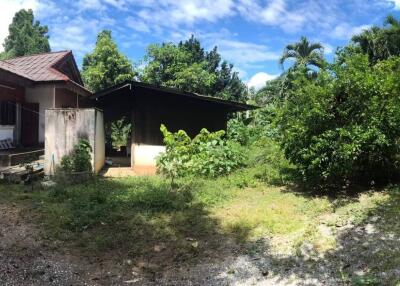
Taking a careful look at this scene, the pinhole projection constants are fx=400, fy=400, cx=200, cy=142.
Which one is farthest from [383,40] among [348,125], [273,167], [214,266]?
[214,266]

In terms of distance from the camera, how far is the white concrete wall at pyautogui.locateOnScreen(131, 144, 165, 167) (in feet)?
44.6

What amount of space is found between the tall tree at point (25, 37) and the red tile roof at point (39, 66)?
32.8 metres

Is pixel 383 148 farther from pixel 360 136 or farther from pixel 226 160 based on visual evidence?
pixel 226 160

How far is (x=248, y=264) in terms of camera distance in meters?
6.24

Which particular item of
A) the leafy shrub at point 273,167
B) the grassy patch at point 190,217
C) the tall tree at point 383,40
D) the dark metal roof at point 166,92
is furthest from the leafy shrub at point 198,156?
the tall tree at point 383,40

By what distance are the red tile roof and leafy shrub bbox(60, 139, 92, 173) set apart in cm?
418

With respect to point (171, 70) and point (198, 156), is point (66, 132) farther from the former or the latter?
point (171, 70)

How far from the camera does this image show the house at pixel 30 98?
559 inches

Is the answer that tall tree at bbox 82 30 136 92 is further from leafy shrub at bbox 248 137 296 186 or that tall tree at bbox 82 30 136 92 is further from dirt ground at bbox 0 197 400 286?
dirt ground at bbox 0 197 400 286

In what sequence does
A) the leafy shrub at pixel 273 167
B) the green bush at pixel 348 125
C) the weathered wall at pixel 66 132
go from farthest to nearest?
the weathered wall at pixel 66 132
the leafy shrub at pixel 273 167
the green bush at pixel 348 125

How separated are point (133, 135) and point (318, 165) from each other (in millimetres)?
6755

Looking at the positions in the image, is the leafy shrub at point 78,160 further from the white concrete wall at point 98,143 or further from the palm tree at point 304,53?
the palm tree at point 304,53

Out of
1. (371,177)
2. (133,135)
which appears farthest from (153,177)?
(371,177)

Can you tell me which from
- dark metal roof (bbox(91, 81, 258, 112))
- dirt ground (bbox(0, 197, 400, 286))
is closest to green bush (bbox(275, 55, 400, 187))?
dirt ground (bbox(0, 197, 400, 286))
